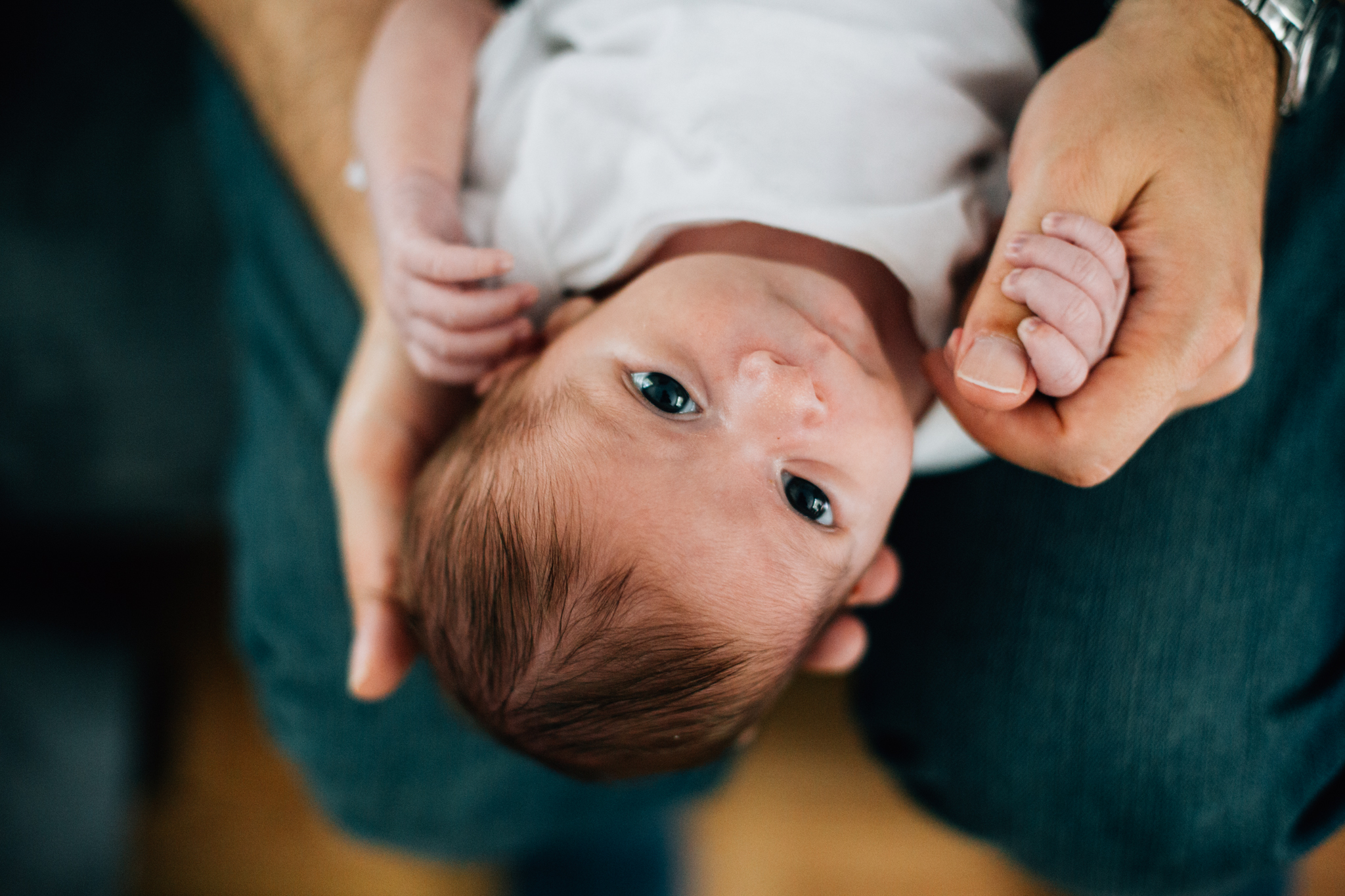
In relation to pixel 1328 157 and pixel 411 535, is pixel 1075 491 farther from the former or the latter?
pixel 411 535

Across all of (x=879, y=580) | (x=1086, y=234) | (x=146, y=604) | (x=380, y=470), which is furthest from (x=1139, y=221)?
(x=146, y=604)

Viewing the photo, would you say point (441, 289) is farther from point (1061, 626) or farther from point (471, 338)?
point (1061, 626)

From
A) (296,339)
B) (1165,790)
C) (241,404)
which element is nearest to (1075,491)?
(1165,790)

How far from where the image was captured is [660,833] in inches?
62.7

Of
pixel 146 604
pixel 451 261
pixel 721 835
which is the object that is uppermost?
pixel 451 261

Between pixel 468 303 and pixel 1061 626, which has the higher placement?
pixel 468 303

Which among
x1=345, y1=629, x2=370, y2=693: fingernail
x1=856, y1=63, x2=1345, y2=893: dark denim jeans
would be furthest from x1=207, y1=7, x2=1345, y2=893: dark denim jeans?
x1=345, y1=629, x2=370, y2=693: fingernail

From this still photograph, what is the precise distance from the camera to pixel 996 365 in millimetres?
639

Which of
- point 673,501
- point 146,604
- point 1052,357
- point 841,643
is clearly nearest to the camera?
point 1052,357

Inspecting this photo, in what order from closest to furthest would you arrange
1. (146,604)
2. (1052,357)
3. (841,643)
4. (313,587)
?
(1052,357)
(841,643)
(313,587)
(146,604)

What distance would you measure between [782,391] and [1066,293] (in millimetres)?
222

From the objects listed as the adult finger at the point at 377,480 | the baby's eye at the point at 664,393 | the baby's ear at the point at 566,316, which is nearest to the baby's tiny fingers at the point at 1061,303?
the baby's eye at the point at 664,393

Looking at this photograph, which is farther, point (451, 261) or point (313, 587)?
point (313, 587)

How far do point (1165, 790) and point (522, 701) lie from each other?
74 centimetres
